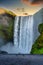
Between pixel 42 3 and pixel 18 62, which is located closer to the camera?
pixel 18 62

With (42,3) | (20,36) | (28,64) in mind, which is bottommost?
(28,64)

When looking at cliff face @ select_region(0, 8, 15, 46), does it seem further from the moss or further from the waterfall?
the moss

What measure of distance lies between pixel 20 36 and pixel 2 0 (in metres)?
0.72

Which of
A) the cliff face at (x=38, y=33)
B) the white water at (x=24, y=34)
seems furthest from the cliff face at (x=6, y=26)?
the cliff face at (x=38, y=33)

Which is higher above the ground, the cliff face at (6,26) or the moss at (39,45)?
the cliff face at (6,26)

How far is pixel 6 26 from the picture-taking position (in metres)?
3.59

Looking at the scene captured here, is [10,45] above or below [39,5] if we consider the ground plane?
below

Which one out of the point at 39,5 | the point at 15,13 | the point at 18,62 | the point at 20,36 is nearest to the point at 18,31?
the point at 20,36

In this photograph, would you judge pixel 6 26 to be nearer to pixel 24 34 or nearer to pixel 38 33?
pixel 24 34

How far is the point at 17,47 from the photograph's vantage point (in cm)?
359

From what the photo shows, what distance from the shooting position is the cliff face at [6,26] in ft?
11.7

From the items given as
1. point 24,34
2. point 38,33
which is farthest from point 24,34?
point 38,33

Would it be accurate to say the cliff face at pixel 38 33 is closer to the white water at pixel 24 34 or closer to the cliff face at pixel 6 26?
the white water at pixel 24 34

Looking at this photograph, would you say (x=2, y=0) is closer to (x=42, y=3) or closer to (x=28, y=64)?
(x=42, y=3)
